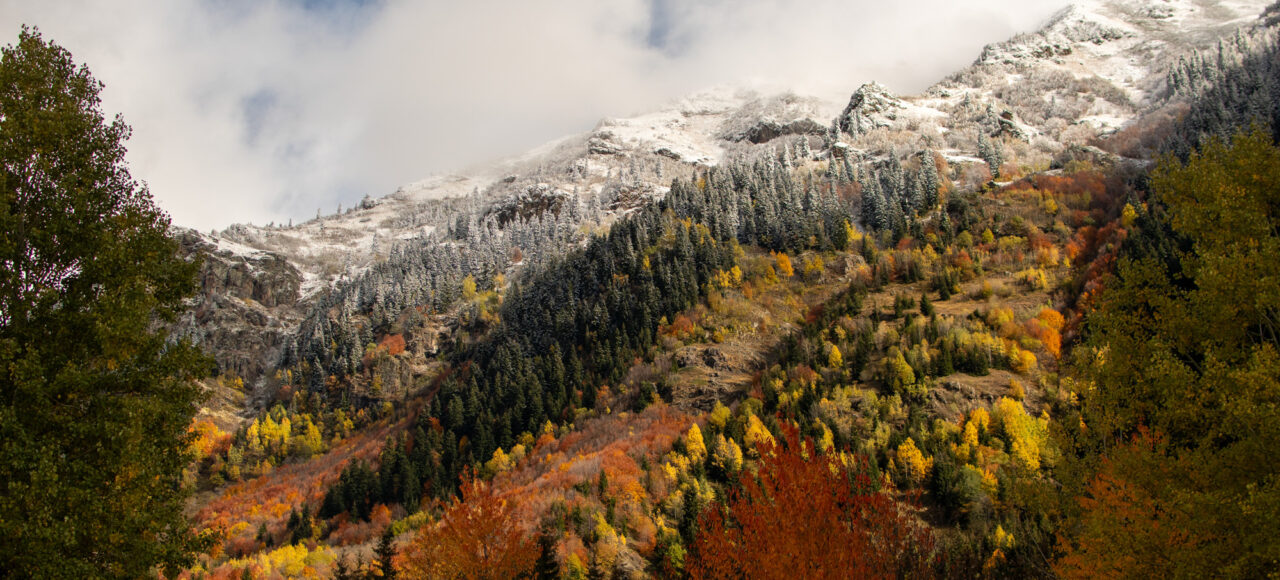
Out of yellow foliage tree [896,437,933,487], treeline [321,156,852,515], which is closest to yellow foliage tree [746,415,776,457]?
yellow foliage tree [896,437,933,487]

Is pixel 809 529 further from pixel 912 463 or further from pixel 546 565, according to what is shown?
pixel 912 463

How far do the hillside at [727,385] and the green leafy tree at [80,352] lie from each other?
739 inches

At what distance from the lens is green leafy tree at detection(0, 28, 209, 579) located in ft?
32.4

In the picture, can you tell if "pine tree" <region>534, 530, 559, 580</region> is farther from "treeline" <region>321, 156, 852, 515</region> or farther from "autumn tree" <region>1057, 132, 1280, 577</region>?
"treeline" <region>321, 156, 852, 515</region>

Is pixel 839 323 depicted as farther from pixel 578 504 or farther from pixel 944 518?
pixel 578 504

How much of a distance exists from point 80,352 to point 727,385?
311 ft

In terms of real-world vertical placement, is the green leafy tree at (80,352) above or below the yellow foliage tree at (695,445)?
above

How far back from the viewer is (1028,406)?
8219 cm

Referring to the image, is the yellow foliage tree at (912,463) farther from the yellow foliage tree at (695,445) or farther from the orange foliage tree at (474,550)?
the orange foliage tree at (474,550)

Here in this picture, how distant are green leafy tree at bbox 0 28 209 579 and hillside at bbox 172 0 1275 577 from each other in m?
18.8

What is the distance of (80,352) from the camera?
11367 millimetres

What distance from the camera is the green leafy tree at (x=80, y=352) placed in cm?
987

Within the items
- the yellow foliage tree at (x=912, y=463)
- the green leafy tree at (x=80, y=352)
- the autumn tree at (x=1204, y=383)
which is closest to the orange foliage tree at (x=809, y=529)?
the autumn tree at (x=1204, y=383)

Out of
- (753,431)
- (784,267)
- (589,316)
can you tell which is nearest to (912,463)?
(753,431)
